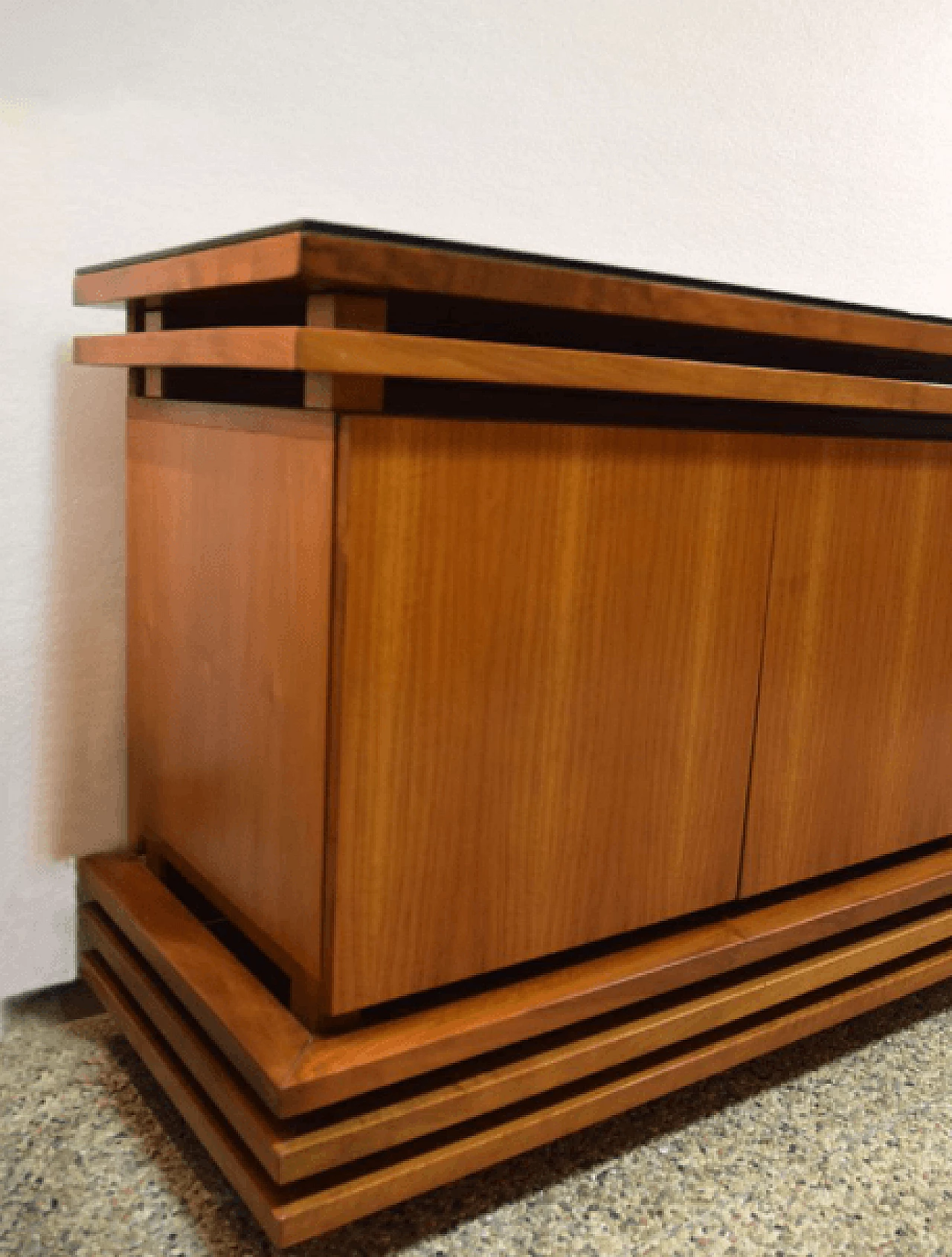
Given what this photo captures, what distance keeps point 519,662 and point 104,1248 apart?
48 centimetres

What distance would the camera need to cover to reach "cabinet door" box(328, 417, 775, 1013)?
747 mm

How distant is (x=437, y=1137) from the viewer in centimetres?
81

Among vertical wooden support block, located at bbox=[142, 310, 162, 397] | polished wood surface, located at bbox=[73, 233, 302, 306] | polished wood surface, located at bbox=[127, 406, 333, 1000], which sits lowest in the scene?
polished wood surface, located at bbox=[127, 406, 333, 1000]

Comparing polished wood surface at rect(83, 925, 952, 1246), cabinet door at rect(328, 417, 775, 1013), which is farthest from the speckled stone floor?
cabinet door at rect(328, 417, 775, 1013)

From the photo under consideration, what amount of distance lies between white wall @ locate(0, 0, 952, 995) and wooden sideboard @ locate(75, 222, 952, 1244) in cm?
7

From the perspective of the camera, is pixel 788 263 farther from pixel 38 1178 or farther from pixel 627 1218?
pixel 38 1178

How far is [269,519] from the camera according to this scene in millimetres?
793

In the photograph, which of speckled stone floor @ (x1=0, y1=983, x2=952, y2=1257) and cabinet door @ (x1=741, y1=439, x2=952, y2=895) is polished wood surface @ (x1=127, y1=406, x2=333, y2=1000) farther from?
cabinet door @ (x1=741, y1=439, x2=952, y2=895)

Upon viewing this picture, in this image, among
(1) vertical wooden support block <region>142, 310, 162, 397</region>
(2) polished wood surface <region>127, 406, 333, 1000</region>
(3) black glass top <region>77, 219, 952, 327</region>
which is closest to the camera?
(3) black glass top <region>77, 219, 952, 327</region>

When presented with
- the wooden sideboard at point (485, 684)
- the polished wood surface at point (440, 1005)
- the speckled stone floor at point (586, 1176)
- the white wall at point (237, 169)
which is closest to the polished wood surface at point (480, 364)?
the wooden sideboard at point (485, 684)

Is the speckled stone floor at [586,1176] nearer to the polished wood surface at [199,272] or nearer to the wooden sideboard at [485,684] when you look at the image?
the wooden sideboard at [485,684]

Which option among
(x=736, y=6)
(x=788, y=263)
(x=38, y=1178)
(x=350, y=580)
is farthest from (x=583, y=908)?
(x=736, y=6)

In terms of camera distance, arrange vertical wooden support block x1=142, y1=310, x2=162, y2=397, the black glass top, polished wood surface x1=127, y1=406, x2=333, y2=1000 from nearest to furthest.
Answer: the black glass top < polished wood surface x1=127, y1=406, x2=333, y2=1000 < vertical wooden support block x1=142, y1=310, x2=162, y2=397

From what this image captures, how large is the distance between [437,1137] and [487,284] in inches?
22.0
